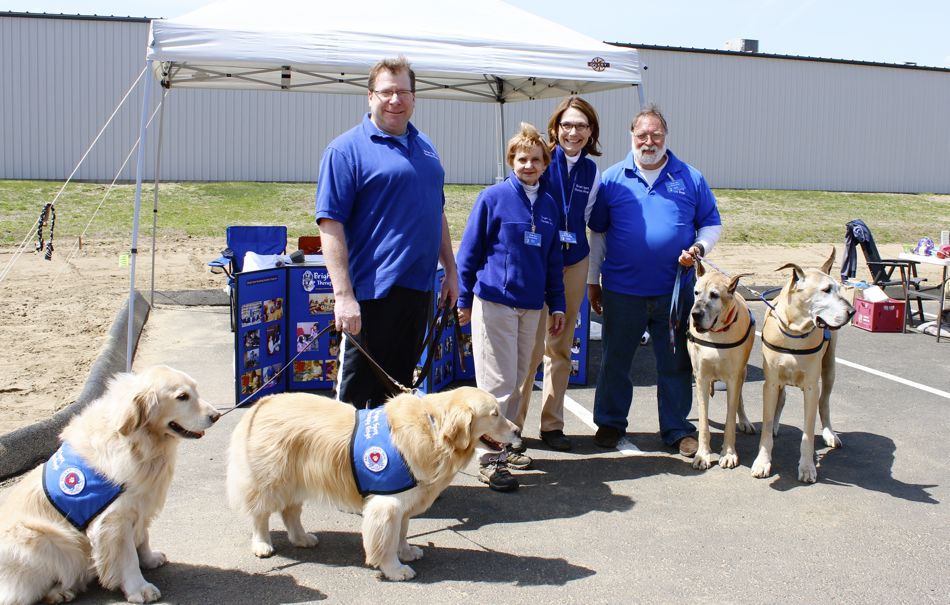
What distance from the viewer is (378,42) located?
688 cm

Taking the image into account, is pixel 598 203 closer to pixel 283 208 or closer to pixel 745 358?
pixel 745 358

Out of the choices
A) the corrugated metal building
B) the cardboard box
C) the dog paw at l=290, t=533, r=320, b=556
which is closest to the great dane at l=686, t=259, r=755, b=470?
the dog paw at l=290, t=533, r=320, b=556

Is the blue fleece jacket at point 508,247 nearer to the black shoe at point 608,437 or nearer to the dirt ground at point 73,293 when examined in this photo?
the black shoe at point 608,437

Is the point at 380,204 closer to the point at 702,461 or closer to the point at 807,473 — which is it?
the point at 702,461

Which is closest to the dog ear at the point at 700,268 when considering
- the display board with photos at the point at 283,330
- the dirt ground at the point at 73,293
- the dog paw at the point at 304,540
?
the dog paw at the point at 304,540

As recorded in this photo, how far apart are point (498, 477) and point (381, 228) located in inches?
65.4

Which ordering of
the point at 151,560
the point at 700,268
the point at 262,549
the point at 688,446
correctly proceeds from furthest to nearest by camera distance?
the point at 688,446 → the point at 700,268 → the point at 262,549 → the point at 151,560

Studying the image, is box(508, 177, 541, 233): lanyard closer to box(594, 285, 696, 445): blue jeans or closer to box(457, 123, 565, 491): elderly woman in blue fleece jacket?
box(457, 123, 565, 491): elderly woman in blue fleece jacket

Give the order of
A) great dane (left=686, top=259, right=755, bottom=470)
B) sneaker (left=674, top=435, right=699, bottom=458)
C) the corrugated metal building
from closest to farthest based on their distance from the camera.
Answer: great dane (left=686, top=259, right=755, bottom=470) → sneaker (left=674, top=435, right=699, bottom=458) → the corrugated metal building

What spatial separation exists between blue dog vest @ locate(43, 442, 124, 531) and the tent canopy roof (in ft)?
13.0

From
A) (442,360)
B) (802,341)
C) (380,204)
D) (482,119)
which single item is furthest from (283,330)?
(482,119)

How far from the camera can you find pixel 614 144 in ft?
84.3

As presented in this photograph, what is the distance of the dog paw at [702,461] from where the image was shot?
199 inches

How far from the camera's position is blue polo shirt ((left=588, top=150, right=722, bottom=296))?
5047 mm
